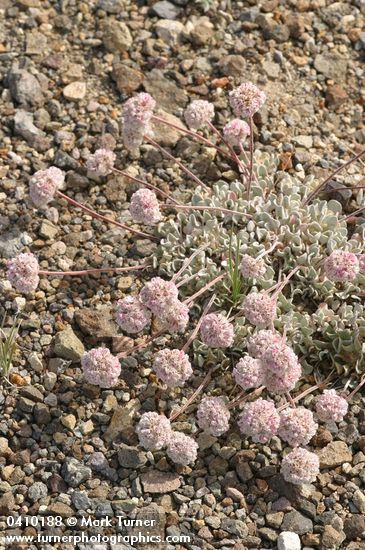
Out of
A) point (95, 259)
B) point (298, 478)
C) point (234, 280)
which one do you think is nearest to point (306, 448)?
point (298, 478)

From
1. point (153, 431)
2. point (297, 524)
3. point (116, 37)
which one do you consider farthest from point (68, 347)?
point (116, 37)

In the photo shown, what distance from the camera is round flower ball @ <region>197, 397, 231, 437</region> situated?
413cm

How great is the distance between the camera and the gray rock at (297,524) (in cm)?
409

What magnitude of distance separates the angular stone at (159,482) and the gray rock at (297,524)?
55 cm

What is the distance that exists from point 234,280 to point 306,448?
93cm

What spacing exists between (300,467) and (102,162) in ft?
7.00

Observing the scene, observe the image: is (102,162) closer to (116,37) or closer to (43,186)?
(43,186)

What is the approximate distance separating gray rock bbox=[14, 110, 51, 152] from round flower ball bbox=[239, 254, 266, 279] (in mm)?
1824

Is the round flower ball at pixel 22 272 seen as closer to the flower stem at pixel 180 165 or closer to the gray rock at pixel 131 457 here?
the gray rock at pixel 131 457

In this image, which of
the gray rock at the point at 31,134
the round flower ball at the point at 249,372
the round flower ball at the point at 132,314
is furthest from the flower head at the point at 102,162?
the round flower ball at the point at 249,372

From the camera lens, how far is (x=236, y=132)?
17.2 ft

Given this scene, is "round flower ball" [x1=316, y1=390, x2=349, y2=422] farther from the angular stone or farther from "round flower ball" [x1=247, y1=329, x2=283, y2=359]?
the angular stone

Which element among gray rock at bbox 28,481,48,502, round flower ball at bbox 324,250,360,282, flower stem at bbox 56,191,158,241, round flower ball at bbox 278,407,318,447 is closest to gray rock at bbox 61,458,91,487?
gray rock at bbox 28,481,48,502

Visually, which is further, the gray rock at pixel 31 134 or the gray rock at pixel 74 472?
the gray rock at pixel 31 134
